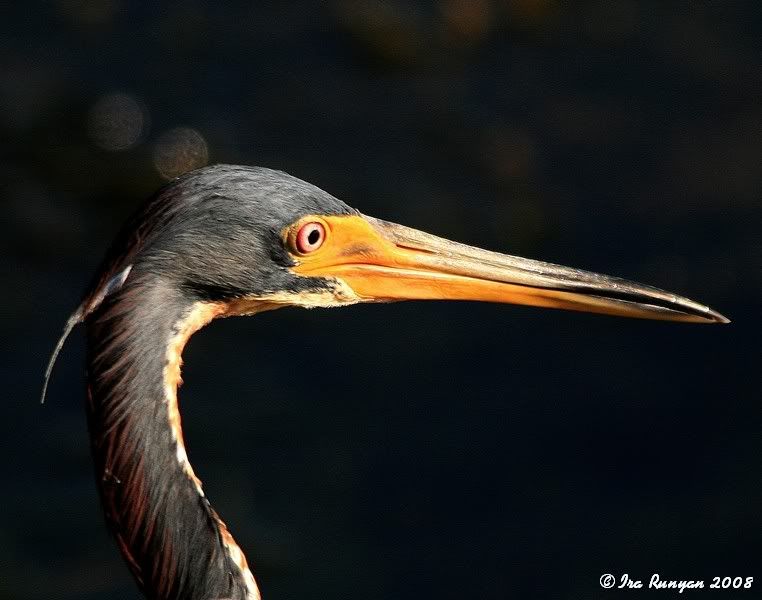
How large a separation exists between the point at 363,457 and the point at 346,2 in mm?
3618

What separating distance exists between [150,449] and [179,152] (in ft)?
16.8

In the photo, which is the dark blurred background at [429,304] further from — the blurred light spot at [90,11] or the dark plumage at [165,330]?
the dark plumage at [165,330]

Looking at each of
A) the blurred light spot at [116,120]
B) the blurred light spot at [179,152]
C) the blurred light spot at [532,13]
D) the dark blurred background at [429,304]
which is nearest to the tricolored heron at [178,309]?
the dark blurred background at [429,304]

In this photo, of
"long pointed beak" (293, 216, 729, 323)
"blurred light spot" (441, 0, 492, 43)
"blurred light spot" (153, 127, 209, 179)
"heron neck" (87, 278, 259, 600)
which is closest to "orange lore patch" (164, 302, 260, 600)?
"heron neck" (87, 278, 259, 600)

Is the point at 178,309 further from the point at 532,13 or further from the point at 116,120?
the point at 532,13

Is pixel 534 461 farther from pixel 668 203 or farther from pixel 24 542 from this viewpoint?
Answer: pixel 24 542

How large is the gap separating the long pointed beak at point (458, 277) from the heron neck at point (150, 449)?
2.03 feet

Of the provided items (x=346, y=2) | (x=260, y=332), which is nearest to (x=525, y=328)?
(x=260, y=332)

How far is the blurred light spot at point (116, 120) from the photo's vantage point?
925 centimetres

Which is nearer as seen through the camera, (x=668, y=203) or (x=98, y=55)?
(x=668, y=203)

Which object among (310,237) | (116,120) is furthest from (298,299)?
(116,120)

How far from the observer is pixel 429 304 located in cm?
837

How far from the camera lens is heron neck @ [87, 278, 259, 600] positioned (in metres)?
4.08

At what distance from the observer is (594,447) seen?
25.6 feet
